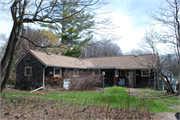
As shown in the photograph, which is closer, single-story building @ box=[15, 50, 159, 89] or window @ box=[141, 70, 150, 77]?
single-story building @ box=[15, 50, 159, 89]

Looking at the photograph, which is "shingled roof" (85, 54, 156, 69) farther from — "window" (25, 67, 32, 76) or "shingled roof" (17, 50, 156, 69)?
"window" (25, 67, 32, 76)

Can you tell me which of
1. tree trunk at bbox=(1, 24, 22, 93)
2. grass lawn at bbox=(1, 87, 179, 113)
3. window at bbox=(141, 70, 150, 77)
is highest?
tree trunk at bbox=(1, 24, 22, 93)

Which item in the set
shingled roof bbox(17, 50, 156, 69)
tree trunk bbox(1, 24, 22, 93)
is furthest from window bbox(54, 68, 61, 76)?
tree trunk bbox(1, 24, 22, 93)

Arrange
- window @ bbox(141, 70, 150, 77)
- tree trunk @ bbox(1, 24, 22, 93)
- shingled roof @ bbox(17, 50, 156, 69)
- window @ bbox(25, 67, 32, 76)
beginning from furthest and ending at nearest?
window @ bbox(141, 70, 150, 77), shingled roof @ bbox(17, 50, 156, 69), window @ bbox(25, 67, 32, 76), tree trunk @ bbox(1, 24, 22, 93)

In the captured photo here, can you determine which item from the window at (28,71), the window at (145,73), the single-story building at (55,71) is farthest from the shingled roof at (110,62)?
the window at (28,71)

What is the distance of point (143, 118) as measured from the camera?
5504 mm

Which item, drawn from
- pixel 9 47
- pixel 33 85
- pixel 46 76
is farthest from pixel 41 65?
pixel 9 47

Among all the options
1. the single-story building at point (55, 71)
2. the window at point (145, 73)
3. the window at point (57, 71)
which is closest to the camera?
the single-story building at point (55, 71)

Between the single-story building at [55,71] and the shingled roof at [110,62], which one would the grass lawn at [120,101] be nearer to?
Answer: the single-story building at [55,71]

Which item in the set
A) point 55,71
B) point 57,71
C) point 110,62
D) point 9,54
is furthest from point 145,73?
point 9,54

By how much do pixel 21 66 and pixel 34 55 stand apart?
94.4 inches

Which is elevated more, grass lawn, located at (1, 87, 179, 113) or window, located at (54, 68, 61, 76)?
window, located at (54, 68, 61, 76)

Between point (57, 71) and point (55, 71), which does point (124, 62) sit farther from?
point (55, 71)

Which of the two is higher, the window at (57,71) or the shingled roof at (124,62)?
the shingled roof at (124,62)
